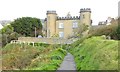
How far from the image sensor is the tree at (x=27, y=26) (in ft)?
268

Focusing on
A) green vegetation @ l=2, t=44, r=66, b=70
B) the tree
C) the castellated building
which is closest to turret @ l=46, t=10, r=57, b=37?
the castellated building

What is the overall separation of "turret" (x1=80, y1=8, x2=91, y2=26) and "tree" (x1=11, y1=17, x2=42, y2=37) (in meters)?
11.8

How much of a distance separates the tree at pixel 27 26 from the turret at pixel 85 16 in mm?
11774

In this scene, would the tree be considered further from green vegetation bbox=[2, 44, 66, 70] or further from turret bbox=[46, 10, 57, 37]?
green vegetation bbox=[2, 44, 66, 70]

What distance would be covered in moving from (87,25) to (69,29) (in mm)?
8889

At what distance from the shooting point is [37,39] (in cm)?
6325

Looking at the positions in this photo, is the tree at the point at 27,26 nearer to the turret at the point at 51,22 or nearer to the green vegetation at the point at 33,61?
the turret at the point at 51,22

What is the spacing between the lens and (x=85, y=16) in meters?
79.5

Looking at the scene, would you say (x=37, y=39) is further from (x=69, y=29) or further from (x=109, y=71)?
(x=109, y=71)

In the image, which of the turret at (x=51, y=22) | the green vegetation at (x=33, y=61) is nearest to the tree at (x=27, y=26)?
the turret at (x=51, y=22)

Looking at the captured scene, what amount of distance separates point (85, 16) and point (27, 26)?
49.0ft

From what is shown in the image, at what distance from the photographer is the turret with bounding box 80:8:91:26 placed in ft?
261

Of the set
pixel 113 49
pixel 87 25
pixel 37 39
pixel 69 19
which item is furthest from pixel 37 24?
pixel 113 49

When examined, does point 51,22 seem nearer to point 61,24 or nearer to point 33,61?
point 61,24
